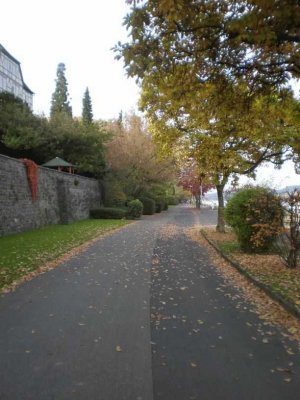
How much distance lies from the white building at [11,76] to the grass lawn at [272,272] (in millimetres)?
53292

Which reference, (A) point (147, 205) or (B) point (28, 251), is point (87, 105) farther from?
(B) point (28, 251)

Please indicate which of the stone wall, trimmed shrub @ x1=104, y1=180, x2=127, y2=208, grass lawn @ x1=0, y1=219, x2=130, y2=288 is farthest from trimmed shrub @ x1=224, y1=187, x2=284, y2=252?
trimmed shrub @ x1=104, y1=180, x2=127, y2=208

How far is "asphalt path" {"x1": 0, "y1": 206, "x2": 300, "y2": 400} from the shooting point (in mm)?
3879

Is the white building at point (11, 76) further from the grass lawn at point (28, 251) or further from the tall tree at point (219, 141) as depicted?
the grass lawn at point (28, 251)

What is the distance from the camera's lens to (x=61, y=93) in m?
65.8

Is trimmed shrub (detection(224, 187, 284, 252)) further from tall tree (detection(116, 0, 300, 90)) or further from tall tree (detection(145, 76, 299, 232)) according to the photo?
tall tree (detection(116, 0, 300, 90))

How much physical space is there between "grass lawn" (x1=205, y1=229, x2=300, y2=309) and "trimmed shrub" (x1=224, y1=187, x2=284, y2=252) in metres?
0.41

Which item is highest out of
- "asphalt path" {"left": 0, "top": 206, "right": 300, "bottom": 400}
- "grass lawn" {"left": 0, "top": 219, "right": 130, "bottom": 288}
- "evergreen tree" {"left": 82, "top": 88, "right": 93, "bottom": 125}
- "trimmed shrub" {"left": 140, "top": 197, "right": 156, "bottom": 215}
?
"evergreen tree" {"left": 82, "top": 88, "right": 93, "bottom": 125}

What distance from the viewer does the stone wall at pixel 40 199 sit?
18.2m

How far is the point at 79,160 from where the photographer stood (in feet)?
113

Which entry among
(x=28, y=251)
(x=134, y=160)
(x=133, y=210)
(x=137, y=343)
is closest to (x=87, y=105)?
(x=134, y=160)

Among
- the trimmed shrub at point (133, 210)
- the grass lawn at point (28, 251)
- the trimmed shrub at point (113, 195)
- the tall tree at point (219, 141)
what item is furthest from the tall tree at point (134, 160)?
the grass lawn at point (28, 251)

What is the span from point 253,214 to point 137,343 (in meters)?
8.05

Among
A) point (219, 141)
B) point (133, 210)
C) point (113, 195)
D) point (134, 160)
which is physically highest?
point (134, 160)
